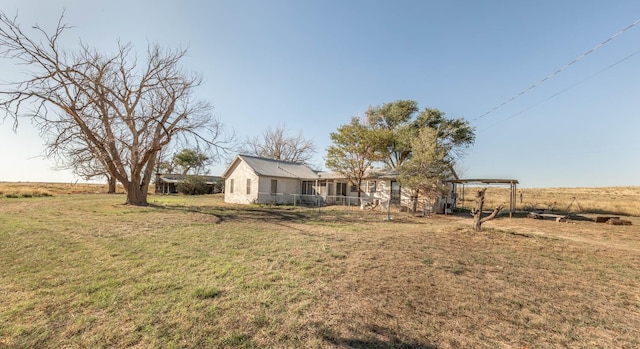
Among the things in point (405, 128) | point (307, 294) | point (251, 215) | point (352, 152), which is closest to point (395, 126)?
point (405, 128)

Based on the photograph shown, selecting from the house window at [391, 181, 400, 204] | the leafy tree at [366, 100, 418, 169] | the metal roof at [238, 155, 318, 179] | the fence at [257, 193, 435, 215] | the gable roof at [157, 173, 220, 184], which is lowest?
the fence at [257, 193, 435, 215]

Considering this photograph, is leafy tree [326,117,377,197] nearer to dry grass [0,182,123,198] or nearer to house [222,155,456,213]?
house [222,155,456,213]

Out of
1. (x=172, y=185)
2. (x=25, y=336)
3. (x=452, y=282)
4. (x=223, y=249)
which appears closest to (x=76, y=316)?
(x=25, y=336)

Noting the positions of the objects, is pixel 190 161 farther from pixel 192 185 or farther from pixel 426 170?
pixel 426 170

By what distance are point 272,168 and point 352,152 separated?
734cm

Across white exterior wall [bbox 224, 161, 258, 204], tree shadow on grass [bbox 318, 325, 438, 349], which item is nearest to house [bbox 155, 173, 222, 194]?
white exterior wall [bbox 224, 161, 258, 204]

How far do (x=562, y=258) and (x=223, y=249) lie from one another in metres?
8.26

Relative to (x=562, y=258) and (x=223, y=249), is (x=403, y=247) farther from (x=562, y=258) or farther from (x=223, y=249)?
(x=223, y=249)

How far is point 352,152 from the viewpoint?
72.8 feet

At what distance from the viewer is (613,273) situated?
5711 millimetres

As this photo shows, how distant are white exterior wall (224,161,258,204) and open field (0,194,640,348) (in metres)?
15.2

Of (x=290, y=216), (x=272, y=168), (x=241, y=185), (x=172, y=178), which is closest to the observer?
(x=290, y=216)

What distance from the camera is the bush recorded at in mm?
39188

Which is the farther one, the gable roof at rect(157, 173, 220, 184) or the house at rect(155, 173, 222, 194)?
the house at rect(155, 173, 222, 194)
